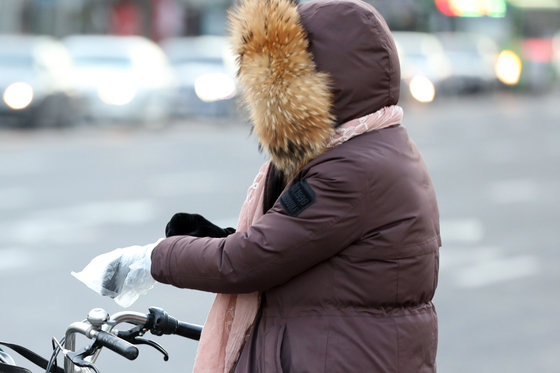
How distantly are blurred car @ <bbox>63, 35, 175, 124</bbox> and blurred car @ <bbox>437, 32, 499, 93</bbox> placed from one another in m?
17.4

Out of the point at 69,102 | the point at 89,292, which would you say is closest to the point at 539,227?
the point at 89,292

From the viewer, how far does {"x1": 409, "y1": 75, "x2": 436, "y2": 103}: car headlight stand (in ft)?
109

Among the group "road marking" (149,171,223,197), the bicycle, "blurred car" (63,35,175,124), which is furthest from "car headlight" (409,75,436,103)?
the bicycle

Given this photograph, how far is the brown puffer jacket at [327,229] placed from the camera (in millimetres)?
2305

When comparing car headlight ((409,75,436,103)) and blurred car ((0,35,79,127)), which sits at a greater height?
blurred car ((0,35,79,127))

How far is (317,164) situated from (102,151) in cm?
1500

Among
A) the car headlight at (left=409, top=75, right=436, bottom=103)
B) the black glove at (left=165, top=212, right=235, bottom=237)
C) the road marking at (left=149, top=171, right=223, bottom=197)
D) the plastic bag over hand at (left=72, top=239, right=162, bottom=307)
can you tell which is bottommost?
the car headlight at (left=409, top=75, right=436, bottom=103)

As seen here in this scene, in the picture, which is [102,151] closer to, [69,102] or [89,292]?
[69,102]

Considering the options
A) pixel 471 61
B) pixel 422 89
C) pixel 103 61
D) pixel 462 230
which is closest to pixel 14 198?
pixel 462 230

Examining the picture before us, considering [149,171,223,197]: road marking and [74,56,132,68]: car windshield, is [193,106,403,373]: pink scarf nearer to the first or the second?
[149,171,223,197]: road marking

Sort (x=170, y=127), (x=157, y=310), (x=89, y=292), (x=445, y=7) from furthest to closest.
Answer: (x=445, y=7) → (x=170, y=127) → (x=89, y=292) → (x=157, y=310)

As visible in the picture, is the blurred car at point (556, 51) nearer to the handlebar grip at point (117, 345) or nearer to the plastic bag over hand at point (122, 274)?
the plastic bag over hand at point (122, 274)

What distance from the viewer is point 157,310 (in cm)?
263

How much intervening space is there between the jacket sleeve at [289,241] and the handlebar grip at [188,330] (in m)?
0.35
